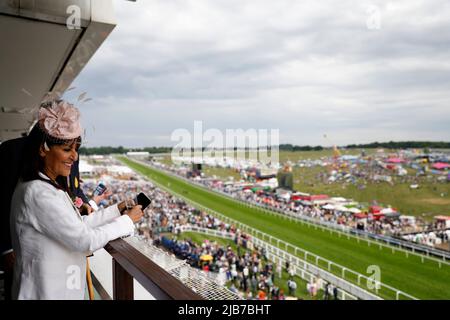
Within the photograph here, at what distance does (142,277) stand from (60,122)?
1.22 ft

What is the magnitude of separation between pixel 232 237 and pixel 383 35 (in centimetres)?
8306

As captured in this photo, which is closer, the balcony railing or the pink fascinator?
the balcony railing

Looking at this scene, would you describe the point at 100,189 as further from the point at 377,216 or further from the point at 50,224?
the point at 377,216

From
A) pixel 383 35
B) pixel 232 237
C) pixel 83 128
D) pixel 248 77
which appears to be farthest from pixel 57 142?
pixel 383 35

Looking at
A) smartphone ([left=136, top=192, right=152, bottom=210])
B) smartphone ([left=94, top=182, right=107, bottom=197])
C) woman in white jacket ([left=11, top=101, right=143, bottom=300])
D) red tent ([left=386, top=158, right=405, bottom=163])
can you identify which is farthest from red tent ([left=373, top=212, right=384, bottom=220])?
red tent ([left=386, top=158, right=405, bottom=163])

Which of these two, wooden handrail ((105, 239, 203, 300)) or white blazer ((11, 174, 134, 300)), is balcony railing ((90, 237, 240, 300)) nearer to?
wooden handrail ((105, 239, 203, 300))

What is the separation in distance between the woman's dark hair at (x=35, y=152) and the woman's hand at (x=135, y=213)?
0.58 ft

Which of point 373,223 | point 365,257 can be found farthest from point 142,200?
point 373,223

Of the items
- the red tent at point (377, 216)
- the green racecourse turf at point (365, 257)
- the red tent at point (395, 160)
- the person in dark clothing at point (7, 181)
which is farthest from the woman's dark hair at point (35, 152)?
the red tent at point (395, 160)

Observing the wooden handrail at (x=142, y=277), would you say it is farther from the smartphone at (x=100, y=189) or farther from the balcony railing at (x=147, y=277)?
the smartphone at (x=100, y=189)

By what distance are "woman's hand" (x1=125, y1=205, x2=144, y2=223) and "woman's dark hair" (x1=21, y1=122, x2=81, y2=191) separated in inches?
7.0

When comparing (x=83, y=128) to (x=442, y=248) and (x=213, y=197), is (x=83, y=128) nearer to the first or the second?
(x=442, y=248)

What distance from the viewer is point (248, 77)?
277 feet

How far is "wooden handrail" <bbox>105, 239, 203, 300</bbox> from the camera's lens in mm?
629
